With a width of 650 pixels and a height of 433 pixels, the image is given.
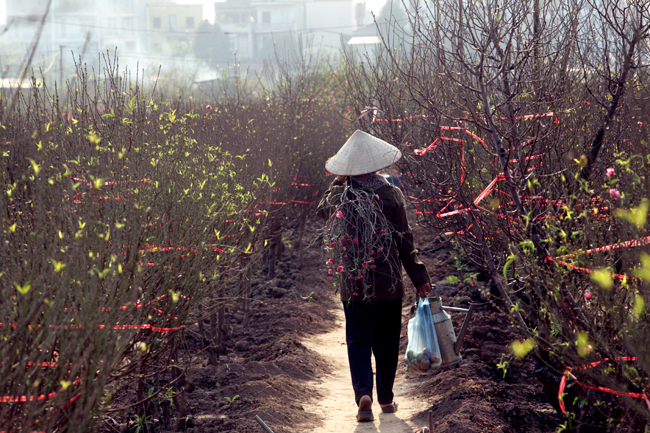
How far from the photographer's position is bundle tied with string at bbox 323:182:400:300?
166 inches

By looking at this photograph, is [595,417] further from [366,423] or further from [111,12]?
[111,12]

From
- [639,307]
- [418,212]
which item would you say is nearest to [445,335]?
[639,307]

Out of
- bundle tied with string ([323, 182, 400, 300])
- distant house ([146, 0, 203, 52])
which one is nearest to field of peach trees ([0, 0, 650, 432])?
bundle tied with string ([323, 182, 400, 300])

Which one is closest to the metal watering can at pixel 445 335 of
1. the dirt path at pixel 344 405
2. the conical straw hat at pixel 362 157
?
the dirt path at pixel 344 405

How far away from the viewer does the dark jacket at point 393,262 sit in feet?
14.4

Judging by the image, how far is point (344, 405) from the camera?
16.6ft

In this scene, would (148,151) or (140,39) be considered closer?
(148,151)

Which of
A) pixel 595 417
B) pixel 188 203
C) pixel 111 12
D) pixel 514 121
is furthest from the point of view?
pixel 111 12

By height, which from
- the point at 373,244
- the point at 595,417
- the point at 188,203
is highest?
the point at 188,203

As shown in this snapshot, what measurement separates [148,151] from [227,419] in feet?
6.18

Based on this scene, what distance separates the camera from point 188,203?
12.3 ft

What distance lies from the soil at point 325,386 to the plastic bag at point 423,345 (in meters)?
0.36

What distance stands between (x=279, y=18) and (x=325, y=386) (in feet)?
235

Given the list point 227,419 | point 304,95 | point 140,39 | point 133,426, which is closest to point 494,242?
point 227,419
